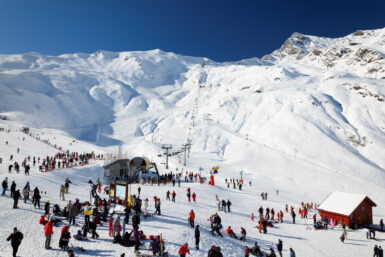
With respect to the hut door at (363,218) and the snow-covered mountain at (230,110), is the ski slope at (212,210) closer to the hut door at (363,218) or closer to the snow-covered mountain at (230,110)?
the hut door at (363,218)

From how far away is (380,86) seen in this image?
328 ft

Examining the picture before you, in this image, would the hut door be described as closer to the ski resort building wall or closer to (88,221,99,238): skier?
the ski resort building wall

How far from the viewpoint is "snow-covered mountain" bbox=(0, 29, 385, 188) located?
69.1 m

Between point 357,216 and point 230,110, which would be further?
point 230,110

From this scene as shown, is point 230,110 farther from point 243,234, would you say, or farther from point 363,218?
point 243,234

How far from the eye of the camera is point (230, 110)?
313 feet

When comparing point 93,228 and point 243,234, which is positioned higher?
point 93,228

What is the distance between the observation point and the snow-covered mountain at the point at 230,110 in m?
69.1

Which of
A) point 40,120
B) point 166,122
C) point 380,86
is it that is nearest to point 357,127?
point 380,86

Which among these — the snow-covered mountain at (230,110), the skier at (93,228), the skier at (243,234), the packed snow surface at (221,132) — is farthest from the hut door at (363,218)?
the snow-covered mountain at (230,110)

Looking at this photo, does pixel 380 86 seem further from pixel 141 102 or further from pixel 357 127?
pixel 141 102

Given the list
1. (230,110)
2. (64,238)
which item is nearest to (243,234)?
(64,238)

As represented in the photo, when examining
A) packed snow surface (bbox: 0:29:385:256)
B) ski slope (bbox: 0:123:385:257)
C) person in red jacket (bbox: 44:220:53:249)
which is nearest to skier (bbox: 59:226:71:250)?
ski slope (bbox: 0:123:385:257)

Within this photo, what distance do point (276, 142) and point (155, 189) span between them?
170ft
